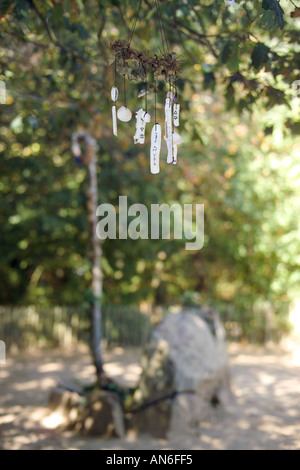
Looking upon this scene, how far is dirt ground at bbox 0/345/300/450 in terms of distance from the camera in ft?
17.6

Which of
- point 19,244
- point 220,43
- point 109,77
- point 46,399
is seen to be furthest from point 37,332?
point 220,43

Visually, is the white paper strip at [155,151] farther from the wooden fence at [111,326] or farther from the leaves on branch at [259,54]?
the wooden fence at [111,326]

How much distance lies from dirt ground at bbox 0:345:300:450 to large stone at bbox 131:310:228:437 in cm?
19

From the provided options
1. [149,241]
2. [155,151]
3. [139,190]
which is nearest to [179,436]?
[155,151]

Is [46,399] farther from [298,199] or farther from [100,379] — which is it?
[298,199]

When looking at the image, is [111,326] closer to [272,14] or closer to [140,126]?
[140,126]

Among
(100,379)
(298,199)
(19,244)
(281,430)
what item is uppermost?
(298,199)

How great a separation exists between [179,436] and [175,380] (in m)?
0.62

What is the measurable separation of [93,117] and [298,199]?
681 cm

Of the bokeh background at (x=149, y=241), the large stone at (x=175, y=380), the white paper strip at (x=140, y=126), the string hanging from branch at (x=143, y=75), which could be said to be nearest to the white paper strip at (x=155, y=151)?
the string hanging from branch at (x=143, y=75)

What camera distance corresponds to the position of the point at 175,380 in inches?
225

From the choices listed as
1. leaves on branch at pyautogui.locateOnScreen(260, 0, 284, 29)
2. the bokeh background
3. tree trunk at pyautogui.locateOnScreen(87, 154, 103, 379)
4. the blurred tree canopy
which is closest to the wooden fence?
the bokeh background

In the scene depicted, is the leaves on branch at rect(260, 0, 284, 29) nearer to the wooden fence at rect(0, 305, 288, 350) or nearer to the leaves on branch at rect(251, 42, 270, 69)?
the leaves on branch at rect(251, 42, 270, 69)

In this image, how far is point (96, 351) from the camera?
20.7ft
